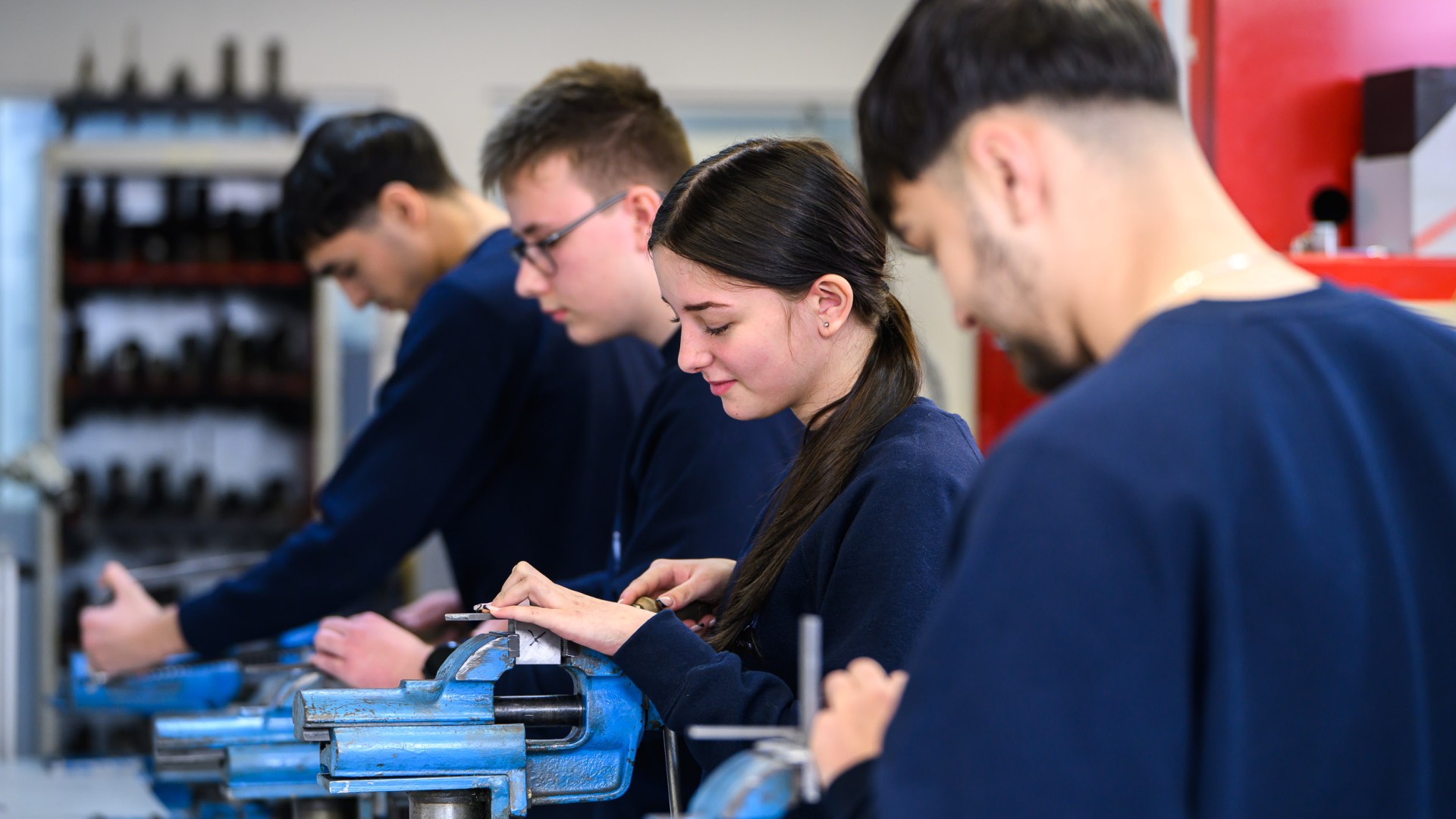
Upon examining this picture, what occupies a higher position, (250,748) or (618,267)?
(618,267)

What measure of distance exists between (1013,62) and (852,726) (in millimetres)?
425

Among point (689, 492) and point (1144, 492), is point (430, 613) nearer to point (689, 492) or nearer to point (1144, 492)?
point (689, 492)

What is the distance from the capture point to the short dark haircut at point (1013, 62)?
2.75ft

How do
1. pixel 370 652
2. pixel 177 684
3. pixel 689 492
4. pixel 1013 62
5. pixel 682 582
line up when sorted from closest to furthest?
pixel 1013 62, pixel 682 582, pixel 689 492, pixel 370 652, pixel 177 684

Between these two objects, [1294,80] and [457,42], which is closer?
[1294,80]

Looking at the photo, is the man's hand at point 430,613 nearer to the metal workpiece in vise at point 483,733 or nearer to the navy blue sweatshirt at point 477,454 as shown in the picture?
the navy blue sweatshirt at point 477,454

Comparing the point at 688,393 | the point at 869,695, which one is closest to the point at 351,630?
the point at 688,393

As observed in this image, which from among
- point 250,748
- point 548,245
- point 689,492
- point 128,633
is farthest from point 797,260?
point 128,633

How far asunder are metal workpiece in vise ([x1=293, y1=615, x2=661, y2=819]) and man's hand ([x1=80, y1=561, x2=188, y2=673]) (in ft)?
3.91

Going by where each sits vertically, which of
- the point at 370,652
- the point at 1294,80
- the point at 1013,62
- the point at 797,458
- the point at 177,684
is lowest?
the point at 177,684

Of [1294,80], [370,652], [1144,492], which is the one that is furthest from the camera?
[1294,80]

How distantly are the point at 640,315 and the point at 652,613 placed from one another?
30.6 inches

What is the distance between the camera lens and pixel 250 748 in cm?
189

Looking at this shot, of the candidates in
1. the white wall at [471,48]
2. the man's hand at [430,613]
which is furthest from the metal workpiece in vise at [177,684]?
the white wall at [471,48]
